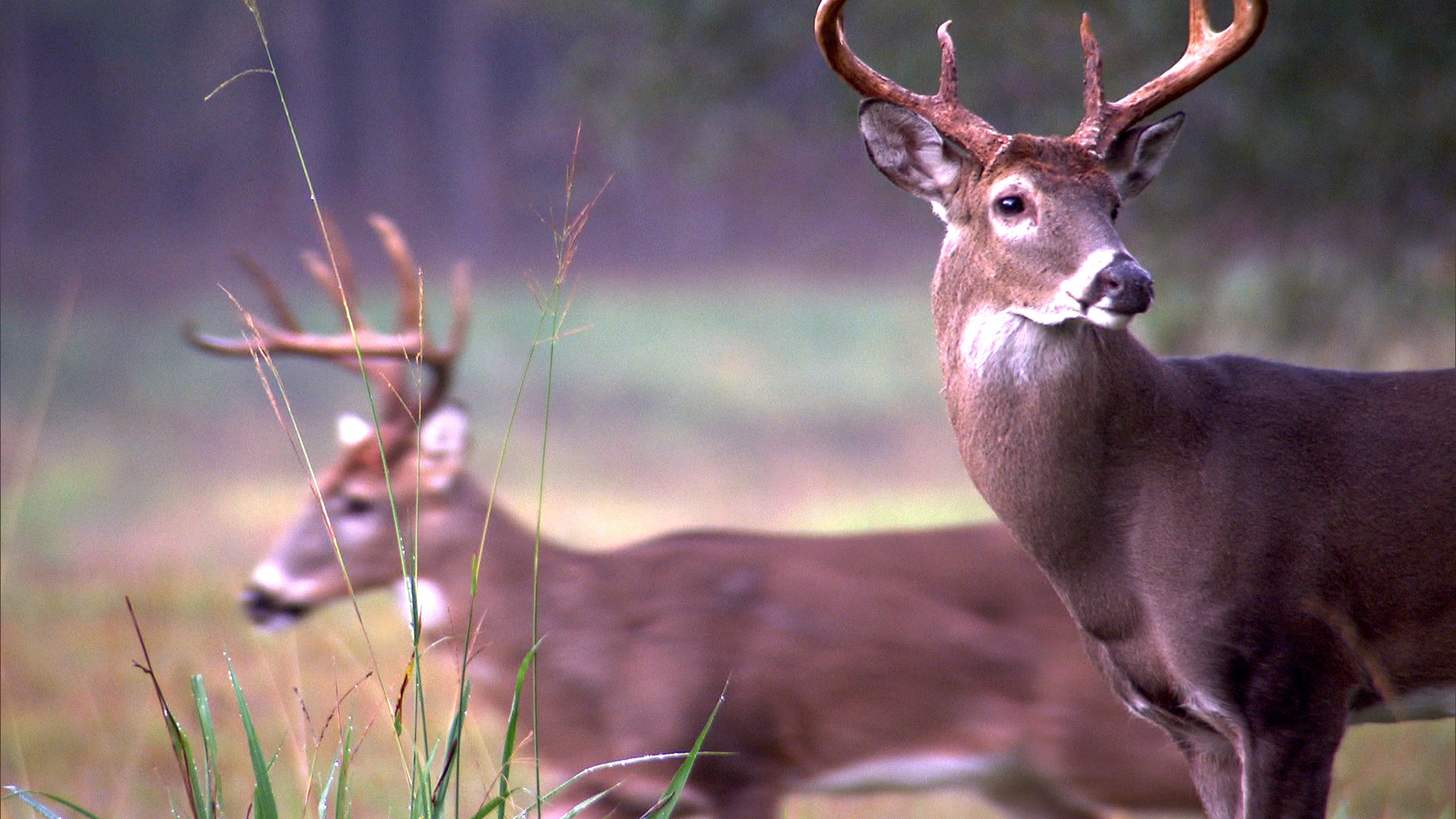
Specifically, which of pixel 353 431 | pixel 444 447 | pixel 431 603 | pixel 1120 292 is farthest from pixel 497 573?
pixel 1120 292

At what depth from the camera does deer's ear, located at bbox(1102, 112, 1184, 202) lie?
2766mm

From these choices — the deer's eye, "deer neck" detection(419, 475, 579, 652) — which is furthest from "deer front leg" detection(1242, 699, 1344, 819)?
"deer neck" detection(419, 475, 579, 652)

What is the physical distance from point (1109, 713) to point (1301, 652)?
1.51 metres

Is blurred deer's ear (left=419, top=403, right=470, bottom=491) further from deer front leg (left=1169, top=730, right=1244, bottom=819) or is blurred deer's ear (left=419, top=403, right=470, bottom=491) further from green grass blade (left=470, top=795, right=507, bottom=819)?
deer front leg (left=1169, top=730, right=1244, bottom=819)

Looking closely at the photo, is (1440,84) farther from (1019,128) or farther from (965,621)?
(965,621)

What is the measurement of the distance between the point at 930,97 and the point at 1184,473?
0.79 m

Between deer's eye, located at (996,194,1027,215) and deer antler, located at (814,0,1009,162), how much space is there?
0.12m

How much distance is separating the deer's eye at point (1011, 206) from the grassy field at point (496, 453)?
314 centimetres

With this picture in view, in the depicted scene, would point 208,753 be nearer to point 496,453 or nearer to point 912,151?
point 912,151

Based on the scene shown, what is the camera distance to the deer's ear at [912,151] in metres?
2.78

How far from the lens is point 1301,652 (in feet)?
8.05

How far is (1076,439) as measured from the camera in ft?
8.61

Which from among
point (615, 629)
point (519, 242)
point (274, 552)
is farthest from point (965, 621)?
point (519, 242)

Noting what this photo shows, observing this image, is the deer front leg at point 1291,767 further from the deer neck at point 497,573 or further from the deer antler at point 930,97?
the deer neck at point 497,573
